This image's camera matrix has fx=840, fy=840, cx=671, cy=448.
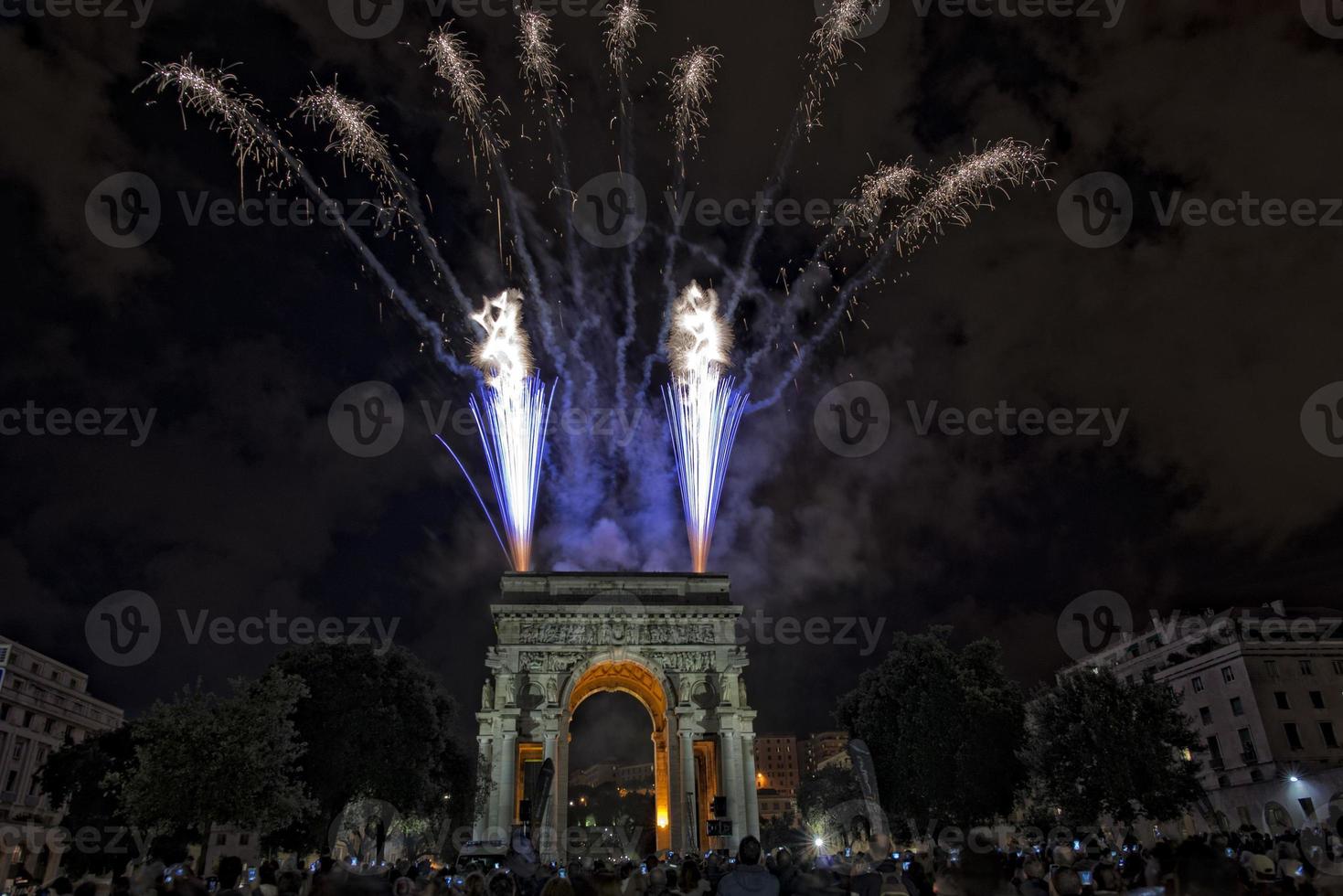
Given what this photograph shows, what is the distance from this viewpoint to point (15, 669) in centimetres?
7481

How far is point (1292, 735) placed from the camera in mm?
61438

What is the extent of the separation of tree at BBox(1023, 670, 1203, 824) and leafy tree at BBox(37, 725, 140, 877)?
50.8 metres

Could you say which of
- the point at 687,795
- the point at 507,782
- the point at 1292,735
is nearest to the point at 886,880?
the point at 687,795

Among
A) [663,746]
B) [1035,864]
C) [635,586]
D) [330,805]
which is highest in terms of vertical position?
[635,586]

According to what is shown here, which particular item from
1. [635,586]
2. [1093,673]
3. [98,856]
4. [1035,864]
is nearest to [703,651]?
[635,586]

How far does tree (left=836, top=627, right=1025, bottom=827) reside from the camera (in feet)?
158

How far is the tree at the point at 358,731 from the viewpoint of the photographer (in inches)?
1806

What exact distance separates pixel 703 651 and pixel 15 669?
6220cm

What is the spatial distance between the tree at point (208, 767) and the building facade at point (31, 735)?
113 ft

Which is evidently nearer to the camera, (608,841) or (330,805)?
(330,805)

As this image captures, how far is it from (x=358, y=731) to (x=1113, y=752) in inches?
1603

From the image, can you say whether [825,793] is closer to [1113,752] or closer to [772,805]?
[1113,752]

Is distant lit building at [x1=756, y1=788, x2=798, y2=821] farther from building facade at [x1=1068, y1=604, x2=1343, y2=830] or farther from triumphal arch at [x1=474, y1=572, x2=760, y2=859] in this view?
triumphal arch at [x1=474, y1=572, x2=760, y2=859]

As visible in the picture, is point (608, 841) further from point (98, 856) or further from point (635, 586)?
point (98, 856)
